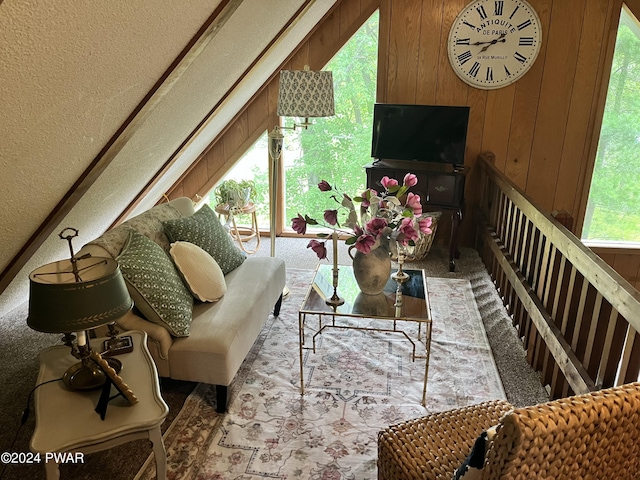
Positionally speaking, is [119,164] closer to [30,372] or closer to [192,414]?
[30,372]

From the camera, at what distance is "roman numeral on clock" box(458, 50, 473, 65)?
3882 millimetres

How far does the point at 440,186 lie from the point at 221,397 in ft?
7.65

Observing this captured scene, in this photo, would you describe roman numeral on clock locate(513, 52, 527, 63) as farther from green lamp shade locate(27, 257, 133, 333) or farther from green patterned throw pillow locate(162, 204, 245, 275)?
green lamp shade locate(27, 257, 133, 333)

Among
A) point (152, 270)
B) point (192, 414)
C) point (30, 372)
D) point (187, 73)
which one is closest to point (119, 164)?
point (187, 73)

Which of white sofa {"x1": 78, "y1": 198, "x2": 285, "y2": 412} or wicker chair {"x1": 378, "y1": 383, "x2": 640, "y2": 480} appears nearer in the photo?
wicker chair {"x1": 378, "y1": 383, "x2": 640, "y2": 480}

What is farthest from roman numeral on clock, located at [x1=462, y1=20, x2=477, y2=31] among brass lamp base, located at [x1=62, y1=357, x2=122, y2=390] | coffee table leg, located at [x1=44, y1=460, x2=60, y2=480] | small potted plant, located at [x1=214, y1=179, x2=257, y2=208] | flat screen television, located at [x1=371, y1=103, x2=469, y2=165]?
coffee table leg, located at [x1=44, y1=460, x2=60, y2=480]

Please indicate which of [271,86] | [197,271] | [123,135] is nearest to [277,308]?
[197,271]

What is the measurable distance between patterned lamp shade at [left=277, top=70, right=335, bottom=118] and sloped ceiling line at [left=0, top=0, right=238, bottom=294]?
28.5 inches

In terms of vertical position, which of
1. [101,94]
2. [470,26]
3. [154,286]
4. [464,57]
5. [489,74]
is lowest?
[154,286]

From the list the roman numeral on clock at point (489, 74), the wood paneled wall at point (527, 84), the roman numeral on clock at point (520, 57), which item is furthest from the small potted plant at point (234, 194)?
the roman numeral on clock at point (520, 57)

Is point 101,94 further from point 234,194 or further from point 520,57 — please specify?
point 520,57

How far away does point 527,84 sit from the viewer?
3900 mm

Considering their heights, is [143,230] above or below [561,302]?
above

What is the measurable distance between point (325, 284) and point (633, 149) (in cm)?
317
